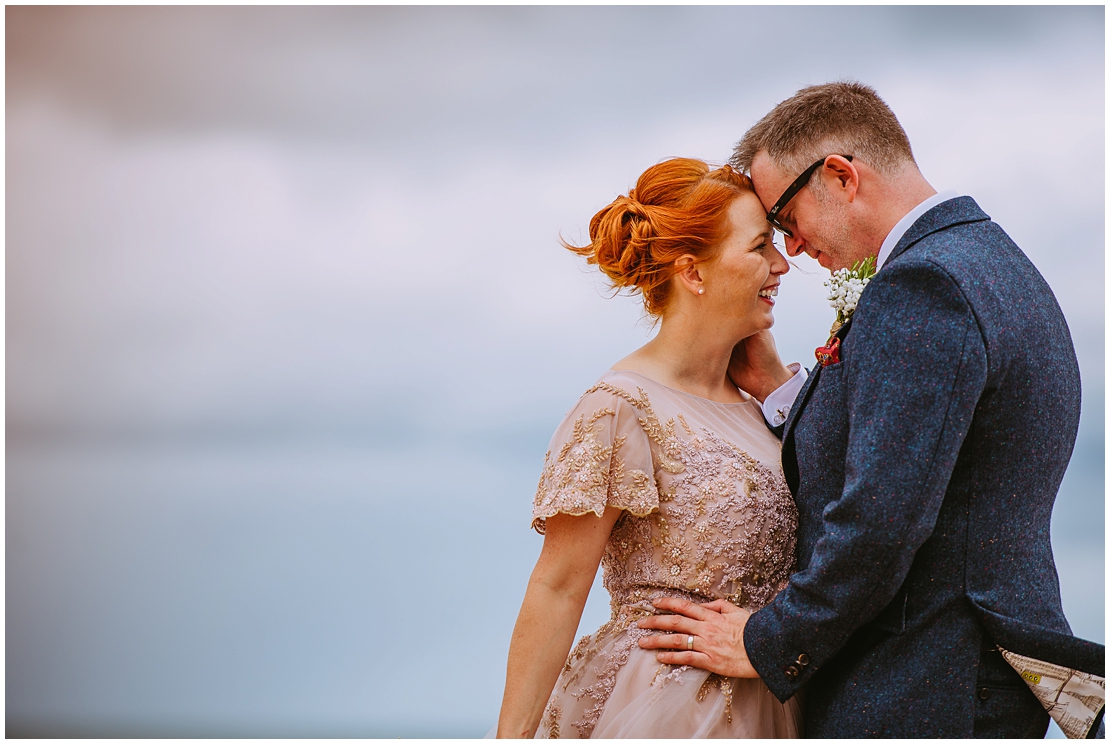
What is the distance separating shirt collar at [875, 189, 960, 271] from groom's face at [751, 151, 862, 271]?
0.11 metres

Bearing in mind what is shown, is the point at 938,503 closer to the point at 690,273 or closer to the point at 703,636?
the point at 703,636

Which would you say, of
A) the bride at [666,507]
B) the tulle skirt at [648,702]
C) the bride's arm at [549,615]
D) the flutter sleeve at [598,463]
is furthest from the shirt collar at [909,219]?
the tulle skirt at [648,702]

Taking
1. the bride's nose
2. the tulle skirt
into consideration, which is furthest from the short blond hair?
the tulle skirt

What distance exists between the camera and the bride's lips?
7.11 feet

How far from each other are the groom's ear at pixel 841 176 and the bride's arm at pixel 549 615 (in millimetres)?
843

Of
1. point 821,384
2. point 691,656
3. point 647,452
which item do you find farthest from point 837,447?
point 691,656

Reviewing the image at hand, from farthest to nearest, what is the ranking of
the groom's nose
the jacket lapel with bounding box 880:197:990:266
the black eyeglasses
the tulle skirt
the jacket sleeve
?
1. the groom's nose
2. the black eyeglasses
3. the tulle skirt
4. the jacket lapel with bounding box 880:197:990:266
5. the jacket sleeve

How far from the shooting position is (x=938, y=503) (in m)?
1.47

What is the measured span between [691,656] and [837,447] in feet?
1.71

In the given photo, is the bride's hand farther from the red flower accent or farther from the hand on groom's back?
the hand on groom's back

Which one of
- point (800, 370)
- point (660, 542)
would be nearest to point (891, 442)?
point (660, 542)

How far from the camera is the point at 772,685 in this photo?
64.7 inches

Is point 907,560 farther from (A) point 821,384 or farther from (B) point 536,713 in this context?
(B) point 536,713

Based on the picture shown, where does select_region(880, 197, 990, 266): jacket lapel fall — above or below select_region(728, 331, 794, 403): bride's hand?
above
